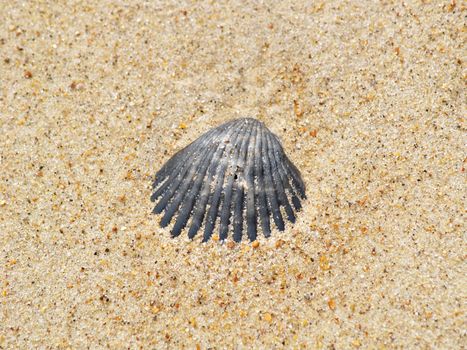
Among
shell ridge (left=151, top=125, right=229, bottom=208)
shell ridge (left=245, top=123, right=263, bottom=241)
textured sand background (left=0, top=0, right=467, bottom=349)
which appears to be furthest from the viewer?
shell ridge (left=151, top=125, right=229, bottom=208)

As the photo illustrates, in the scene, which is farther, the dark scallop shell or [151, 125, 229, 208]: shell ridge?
[151, 125, 229, 208]: shell ridge

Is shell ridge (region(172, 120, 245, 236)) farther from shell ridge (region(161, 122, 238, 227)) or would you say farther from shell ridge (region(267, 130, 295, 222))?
shell ridge (region(267, 130, 295, 222))

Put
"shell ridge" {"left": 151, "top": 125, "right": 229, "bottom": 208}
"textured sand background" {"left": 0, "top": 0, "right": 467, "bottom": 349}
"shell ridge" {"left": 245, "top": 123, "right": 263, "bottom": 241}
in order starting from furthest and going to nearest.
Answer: "shell ridge" {"left": 151, "top": 125, "right": 229, "bottom": 208} → "shell ridge" {"left": 245, "top": 123, "right": 263, "bottom": 241} → "textured sand background" {"left": 0, "top": 0, "right": 467, "bottom": 349}

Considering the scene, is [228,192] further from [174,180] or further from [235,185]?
[174,180]

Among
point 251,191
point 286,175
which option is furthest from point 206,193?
point 286,175

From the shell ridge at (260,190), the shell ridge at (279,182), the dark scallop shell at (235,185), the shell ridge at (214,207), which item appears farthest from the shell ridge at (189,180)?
the shell ridge at (279,182)

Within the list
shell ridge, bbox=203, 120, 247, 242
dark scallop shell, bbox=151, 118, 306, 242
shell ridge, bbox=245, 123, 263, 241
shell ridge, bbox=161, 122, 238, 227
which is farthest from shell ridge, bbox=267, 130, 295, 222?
shell ridge, bbox=161, 122, 238, 227

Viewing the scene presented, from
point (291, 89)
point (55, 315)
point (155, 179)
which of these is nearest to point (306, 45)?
point (291, 89)
